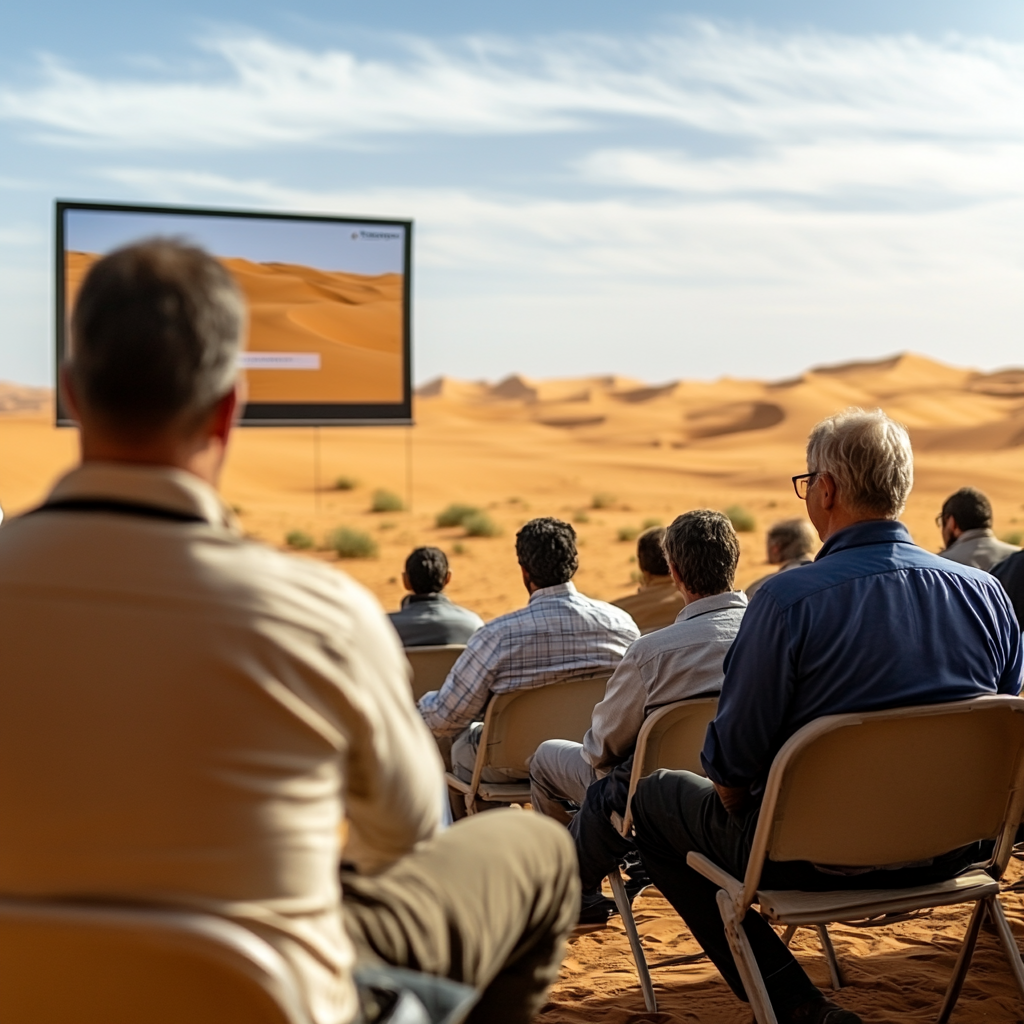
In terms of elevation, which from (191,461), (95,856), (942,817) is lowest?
(942,817)

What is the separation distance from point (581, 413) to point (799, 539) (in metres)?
65.4

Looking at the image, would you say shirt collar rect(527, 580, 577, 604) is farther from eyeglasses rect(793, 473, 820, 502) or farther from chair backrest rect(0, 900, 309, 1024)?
chair backrest rect(0, 900, 309, 1024)

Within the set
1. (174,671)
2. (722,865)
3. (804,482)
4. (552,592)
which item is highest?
(804,482)

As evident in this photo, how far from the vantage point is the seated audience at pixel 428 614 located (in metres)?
4.85

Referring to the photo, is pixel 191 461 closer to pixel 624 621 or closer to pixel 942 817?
pixel 942 817

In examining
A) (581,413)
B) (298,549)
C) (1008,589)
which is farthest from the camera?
(581,413)

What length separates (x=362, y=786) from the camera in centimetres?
165

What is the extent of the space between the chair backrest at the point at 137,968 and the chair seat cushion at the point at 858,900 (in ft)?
4.49

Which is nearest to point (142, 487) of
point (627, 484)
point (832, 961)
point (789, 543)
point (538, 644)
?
point (538, 644)

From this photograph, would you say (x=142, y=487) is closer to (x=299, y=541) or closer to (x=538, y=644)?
(x=538, y=644)

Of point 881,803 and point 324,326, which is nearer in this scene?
point 881,803

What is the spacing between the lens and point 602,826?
334 cm

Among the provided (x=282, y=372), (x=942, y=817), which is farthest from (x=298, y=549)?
(x=942, y=817)

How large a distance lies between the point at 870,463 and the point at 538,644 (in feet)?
4.35
